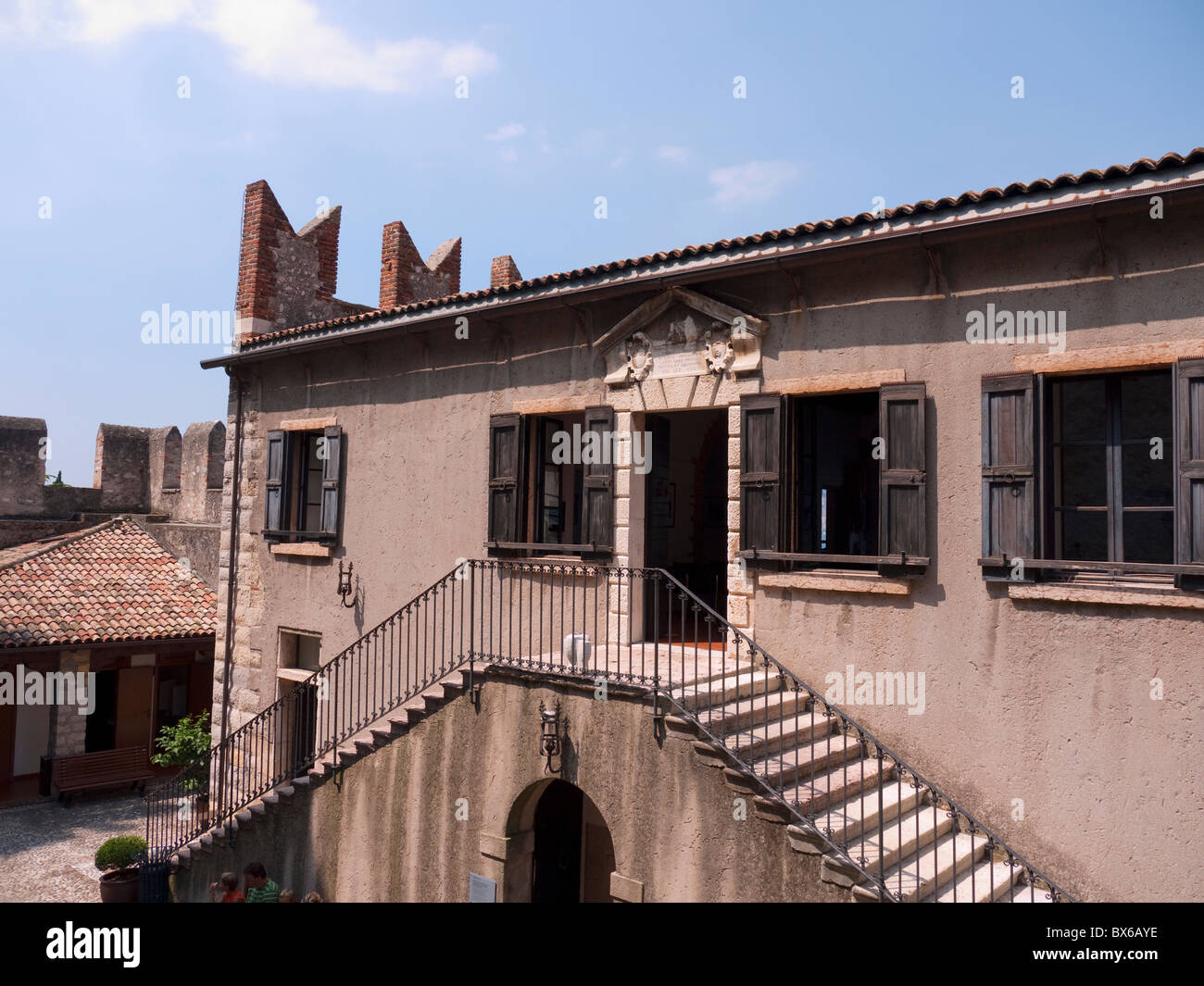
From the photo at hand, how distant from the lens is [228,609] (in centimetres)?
1331

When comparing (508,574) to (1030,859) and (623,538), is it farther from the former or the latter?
(1030,859)

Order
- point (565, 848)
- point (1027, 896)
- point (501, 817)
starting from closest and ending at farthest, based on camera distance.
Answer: point (1027, 896) < point (501, 817) < point (565, 848)

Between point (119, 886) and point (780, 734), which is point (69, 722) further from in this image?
point (780, 734)

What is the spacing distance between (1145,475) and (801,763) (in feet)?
28.7

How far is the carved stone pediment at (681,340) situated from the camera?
840 cm

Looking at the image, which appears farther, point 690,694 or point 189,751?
point 189,751

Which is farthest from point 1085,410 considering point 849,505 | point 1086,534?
point 849,505

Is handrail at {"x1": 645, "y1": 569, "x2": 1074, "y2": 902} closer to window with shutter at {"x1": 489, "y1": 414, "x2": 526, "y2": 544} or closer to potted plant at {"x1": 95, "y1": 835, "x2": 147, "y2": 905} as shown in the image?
window with shutter at {"x1": 489, "y1": 414, "x2": 526, "y2": 544}

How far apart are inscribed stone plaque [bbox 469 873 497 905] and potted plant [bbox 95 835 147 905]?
5515 mm

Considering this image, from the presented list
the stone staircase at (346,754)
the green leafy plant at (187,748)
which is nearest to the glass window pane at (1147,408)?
the stone staircase at (346,754)

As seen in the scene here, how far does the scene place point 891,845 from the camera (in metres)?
6.20

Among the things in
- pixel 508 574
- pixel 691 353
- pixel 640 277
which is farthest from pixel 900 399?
pixel 508 574

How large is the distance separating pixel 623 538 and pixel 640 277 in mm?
2582

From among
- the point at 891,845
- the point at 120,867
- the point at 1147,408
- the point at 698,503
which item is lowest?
the point at 120,867
